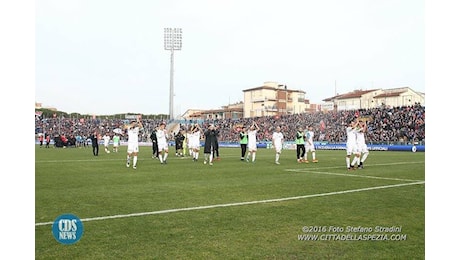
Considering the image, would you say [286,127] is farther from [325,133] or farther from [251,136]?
[251,136]

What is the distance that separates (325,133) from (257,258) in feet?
91.7

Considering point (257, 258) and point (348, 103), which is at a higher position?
point (348, 103)

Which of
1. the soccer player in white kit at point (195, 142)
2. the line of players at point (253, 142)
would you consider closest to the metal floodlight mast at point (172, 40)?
the line of players at point (253, 142)

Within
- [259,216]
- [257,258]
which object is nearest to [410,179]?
[259,216]

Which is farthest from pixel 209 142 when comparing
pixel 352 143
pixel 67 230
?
pixel 67 230

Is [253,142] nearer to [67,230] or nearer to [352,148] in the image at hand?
[352,148]

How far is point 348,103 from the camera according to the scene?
18.2 m

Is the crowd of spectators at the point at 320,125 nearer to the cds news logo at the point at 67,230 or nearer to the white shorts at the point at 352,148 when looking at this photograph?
the white shorts at the point at 352,148

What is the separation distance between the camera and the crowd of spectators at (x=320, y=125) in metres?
15.8

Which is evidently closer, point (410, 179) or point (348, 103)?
point (410, 179)

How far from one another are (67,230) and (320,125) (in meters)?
25.6

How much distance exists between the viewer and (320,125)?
96.1ft

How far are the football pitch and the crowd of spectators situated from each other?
7.20ft

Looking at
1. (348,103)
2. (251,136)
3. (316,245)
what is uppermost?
(348,103)
